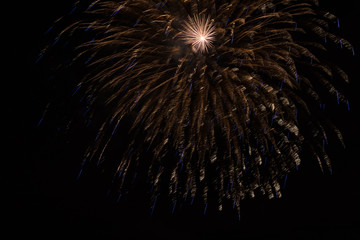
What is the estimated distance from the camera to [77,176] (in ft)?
11.3

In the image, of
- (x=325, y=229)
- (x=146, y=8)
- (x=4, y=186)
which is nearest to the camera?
(x=146, y=8)

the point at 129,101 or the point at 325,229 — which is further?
the point at 325,229

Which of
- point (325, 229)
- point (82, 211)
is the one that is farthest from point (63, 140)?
point (325, 229)

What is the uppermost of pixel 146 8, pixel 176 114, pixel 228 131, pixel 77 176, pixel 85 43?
pixel 146 8

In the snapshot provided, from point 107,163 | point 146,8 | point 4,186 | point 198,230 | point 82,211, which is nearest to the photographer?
point 146,8

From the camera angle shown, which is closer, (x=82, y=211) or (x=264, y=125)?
(x=264, y=125)

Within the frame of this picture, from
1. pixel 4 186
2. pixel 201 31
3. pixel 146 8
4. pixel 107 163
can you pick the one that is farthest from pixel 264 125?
pixel 4 186

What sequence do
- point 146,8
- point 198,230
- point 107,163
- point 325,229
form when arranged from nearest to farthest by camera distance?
point 146,8, point 107,163, point 325,229, point 198,230

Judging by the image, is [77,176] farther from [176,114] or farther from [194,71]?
[194,71]

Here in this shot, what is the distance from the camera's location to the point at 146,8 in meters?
2.50

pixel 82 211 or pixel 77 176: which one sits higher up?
pixel 77 176

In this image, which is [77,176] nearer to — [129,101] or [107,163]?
[107,163]

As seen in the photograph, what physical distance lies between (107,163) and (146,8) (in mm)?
2159

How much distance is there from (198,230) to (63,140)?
2.90m
